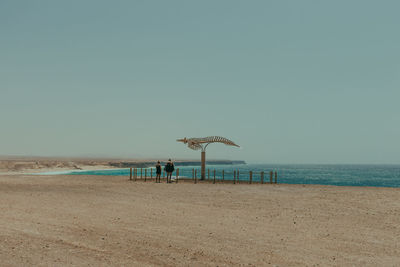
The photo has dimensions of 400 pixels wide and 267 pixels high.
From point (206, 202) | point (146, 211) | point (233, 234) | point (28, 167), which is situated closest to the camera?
point (233, 234)

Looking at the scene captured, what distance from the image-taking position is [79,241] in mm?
9305

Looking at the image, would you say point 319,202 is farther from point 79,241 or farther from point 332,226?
point 79,241

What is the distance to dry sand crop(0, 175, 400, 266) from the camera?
7980mm

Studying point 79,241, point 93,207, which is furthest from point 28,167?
point 79,241

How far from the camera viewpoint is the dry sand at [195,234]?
26.2ft

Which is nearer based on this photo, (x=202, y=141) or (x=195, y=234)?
(x=195, y=234)

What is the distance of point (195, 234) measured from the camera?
10453 millimetres

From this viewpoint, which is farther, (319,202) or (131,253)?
(319,202)

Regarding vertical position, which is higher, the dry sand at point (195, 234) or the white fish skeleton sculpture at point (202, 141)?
the white fish skeleton sculpture at point (202, 141)

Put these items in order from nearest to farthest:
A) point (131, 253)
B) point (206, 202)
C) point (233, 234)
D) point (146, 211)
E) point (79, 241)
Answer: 1. point (131, 253)
2. point (79, 241)
3. point (233, 234)
4. point (146, 211)
5. point (206, 202)

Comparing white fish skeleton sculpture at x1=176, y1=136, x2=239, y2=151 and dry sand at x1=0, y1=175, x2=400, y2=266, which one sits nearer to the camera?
dry sand at x1=0, y1=175, x2=400, y2=266

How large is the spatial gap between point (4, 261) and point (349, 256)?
24.9ft

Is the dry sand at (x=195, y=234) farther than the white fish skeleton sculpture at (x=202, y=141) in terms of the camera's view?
No

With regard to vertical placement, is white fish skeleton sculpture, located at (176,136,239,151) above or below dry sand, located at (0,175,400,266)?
above
